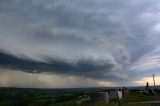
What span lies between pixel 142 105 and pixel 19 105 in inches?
625

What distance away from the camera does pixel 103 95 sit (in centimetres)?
4662

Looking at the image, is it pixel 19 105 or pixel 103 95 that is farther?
pixel 103 95

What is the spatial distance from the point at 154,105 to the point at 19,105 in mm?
18956

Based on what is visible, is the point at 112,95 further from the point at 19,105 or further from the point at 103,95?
the point at 19,105

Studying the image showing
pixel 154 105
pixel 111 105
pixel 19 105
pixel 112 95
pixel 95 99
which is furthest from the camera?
pixel 112 95

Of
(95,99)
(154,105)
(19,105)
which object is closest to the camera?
(19,105)

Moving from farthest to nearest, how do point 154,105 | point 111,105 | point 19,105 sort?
1. point 154,105
2. point 19,105
3. point 111,105

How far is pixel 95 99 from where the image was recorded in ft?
153

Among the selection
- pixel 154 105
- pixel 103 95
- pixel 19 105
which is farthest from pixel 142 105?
pixel 19 105

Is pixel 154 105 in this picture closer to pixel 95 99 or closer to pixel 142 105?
pixel 142 105

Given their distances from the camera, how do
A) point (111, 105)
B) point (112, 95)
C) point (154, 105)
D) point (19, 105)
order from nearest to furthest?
1. point (111, 105)
2. point (19, 105)
3. point (154, 105)
4. point (112, 95)

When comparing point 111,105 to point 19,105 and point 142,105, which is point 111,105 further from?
point 19,105

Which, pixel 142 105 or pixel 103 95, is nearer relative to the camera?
pixel 142 105

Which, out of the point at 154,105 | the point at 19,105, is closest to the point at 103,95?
the point at 154,105
